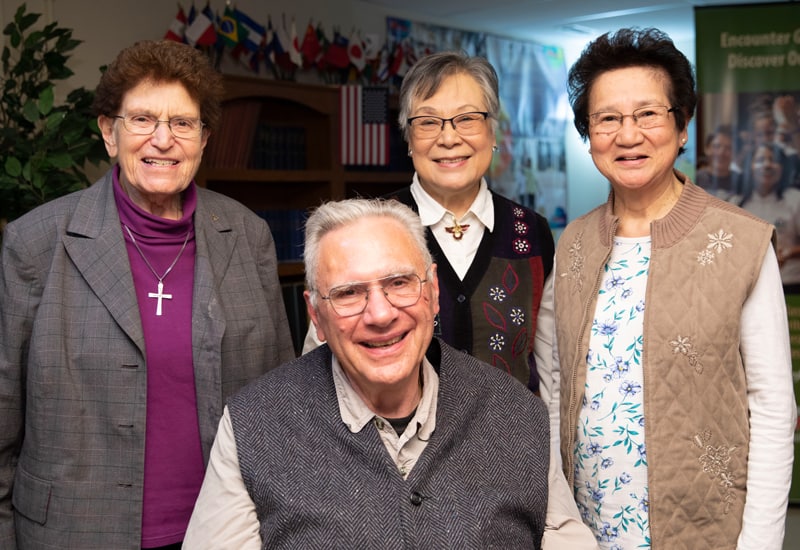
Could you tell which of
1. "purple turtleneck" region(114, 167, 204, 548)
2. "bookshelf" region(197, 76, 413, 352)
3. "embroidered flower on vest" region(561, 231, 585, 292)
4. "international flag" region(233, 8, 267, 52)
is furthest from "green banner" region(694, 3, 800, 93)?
"purple turtleneck" region(114, 167, 204, 548)

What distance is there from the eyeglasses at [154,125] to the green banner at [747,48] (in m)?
3.45

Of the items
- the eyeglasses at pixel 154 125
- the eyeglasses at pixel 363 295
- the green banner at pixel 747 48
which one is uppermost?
the green banner at pixel 747 48

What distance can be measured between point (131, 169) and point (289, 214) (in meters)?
4.02

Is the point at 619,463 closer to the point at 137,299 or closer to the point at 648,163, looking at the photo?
the point at 648,163

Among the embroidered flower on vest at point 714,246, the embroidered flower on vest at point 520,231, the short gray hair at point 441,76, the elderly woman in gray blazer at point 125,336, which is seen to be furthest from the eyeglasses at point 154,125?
the embroidered flower on vest at point 714,246

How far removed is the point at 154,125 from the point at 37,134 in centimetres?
212

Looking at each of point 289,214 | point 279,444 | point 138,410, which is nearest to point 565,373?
point 279,444

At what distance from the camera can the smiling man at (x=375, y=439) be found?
5.72ft

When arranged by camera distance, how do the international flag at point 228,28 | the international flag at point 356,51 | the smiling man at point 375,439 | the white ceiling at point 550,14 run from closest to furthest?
the smiling man at point 375,439, the international flag at point 228,28, the international flag at point 356,51, the white ceiling at point 550,14

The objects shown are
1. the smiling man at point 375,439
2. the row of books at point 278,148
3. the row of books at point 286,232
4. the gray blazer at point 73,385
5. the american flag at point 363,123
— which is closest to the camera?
the smiling man at point 375,439

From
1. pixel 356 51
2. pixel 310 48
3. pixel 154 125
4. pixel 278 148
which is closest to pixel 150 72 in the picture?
pixel 154 125

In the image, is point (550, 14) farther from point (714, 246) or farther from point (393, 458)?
point (393, 458)

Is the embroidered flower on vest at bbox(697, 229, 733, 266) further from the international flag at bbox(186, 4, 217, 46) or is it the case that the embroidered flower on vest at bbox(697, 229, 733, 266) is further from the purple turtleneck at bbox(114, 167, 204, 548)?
the international flag at bbox(186, 4, 217, 46)

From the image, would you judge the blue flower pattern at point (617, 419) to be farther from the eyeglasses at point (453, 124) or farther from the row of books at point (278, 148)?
the row of books at point (278, 148)
